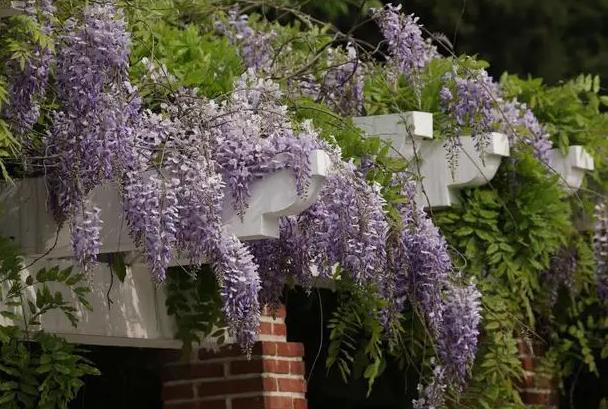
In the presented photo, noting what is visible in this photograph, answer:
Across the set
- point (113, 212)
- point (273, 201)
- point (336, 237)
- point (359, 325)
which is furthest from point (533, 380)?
point (113, 212)

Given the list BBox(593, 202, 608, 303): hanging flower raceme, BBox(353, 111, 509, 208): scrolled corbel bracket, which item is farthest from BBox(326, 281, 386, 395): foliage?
BBox(593, 202, 608, 303): hanging flower raceme

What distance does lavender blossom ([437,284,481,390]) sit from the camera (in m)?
6.98

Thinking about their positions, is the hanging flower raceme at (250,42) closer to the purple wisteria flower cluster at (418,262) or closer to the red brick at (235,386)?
the purple wisteria flower cluster at (418,262)

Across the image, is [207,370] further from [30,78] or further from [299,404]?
[30,78]

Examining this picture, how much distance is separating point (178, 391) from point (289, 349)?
19.0 inches

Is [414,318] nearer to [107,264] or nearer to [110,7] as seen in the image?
[107,264]

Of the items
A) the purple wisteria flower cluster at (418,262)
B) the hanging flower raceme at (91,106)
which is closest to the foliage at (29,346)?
the hanging flower raceme at (91,106)

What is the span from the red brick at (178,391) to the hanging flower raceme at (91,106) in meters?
1.76

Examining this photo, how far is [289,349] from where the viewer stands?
747 centimetres

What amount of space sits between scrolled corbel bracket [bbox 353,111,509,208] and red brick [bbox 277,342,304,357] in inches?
30.9

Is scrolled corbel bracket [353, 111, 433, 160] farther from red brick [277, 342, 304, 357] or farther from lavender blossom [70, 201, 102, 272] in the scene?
lavender blossom [70, 201, 102, 272]

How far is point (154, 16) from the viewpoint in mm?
6508

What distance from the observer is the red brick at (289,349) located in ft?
24.3

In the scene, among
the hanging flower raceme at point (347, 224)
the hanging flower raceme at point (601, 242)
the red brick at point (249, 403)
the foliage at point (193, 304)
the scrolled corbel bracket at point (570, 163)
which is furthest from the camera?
the hanging flower raceme at point (601, 242)
